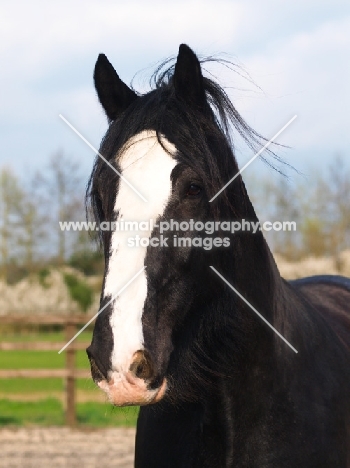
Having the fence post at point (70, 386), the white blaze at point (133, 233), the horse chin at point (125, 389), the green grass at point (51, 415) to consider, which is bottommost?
the green grass at point (51, 415)

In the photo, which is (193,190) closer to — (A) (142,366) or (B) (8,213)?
(A) (142,366)

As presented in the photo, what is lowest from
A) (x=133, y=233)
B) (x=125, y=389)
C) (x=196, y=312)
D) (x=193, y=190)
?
(x=125, y=389)

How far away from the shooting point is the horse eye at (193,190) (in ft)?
8.59

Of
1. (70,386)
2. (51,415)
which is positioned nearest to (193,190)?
(70,386)

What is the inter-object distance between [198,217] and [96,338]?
60 cm

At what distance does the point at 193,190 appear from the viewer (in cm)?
263

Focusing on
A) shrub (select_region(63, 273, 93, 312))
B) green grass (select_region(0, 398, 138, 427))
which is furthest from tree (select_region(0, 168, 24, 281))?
green grass (select_region(0, 398, 138, 427))

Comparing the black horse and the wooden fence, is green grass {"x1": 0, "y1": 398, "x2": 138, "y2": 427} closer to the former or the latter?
the wooden fence

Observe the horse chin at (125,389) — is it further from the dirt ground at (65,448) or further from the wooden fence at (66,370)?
the wooden fence at (66,370)

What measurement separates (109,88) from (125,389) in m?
1.40

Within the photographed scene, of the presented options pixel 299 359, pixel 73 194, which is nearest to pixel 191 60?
pixel 299 359

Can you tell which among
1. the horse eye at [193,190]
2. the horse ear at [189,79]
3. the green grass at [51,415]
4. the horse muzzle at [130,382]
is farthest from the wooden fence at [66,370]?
the horse muzzle at [130,382]

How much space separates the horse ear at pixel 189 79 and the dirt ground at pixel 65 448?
5.19m

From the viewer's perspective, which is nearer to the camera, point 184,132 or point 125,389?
point 125,389
